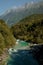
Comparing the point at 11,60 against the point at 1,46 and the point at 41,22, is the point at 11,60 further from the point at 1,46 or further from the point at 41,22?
the point at 41,22

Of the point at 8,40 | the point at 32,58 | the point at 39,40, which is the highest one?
the point at 39,40

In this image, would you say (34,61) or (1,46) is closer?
(34,61)

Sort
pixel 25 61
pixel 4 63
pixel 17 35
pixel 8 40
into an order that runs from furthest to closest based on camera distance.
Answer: pixel 17 35, pixel 8 40, pixel 25 61, pixel 4 63

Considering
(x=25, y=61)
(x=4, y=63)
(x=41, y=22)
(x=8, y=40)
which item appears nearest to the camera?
(x=4, y=63)

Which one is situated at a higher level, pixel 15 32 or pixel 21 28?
pixel 21 28

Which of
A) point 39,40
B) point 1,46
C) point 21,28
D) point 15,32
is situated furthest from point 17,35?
point 1,46

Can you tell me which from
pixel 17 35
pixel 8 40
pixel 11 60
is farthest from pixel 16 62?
pixel 17 35

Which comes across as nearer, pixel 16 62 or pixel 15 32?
pixel 16 62

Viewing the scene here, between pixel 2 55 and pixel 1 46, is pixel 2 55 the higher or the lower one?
the lower one

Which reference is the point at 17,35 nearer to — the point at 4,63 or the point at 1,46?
the point at 1,46
